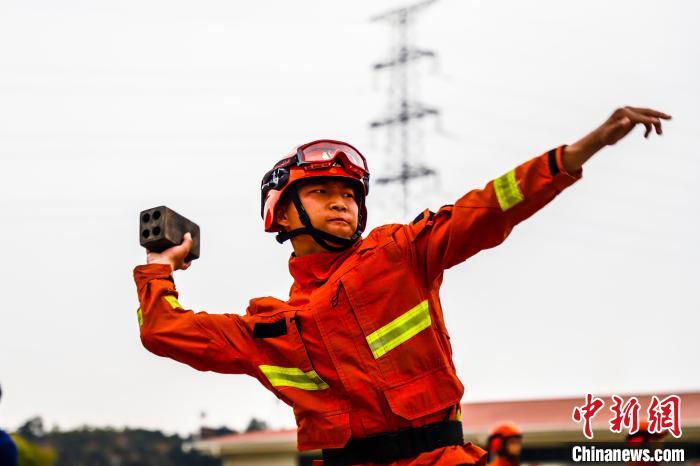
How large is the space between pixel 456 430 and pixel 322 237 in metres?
1.18

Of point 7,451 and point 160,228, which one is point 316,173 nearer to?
point 160,228

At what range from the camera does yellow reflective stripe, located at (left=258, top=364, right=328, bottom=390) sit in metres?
4.98

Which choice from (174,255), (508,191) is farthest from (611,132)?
(174,255)

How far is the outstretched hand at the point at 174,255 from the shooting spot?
17.9 ft

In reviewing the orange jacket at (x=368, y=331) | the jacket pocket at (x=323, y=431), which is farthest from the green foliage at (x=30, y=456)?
the jacket pocket at (x=323, y=431)

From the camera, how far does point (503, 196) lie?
433cm

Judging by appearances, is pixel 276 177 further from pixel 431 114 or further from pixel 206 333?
pixel 431 114

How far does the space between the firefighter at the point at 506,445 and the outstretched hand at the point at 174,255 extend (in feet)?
20.0

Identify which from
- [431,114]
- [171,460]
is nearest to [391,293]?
[431,114]

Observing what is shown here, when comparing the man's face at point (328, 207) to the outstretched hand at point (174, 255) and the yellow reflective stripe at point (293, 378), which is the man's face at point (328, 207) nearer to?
the outstretched hand at point (174, 255)

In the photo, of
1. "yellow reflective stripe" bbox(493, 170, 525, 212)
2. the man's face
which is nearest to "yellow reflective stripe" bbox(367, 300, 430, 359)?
the man's face

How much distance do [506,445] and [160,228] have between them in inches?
254

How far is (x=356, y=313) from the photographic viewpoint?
4.82 meters

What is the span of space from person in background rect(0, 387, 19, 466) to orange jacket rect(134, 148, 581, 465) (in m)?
1.19
